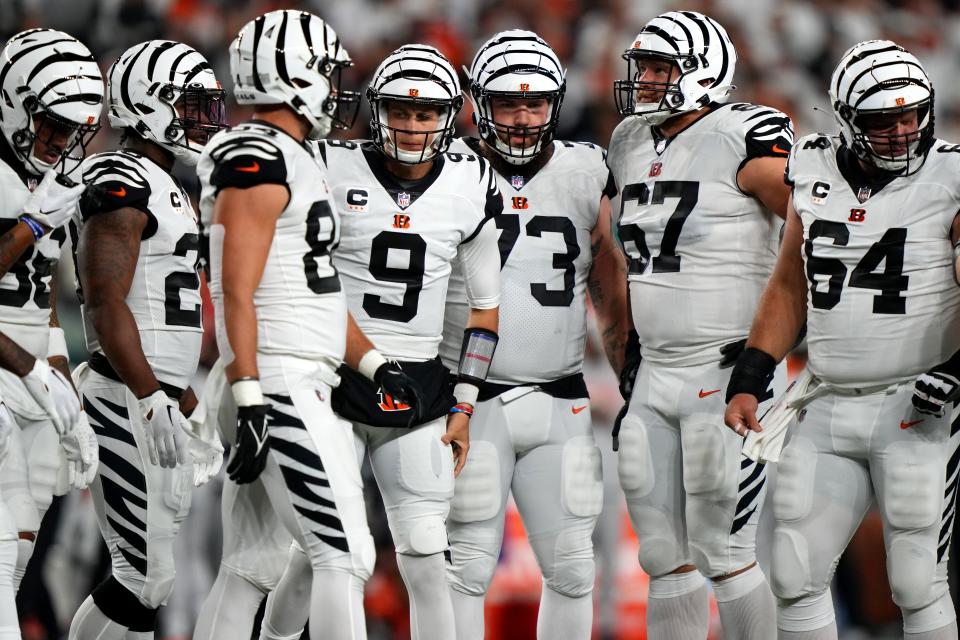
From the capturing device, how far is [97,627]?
4.26 metres

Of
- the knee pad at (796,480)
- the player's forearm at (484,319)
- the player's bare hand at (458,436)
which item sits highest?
the player's forearm at (484,319)

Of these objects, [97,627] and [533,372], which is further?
[533,372]

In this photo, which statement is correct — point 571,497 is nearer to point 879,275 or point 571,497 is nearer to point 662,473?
point 662,473

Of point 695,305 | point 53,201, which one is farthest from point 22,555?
point 695,305

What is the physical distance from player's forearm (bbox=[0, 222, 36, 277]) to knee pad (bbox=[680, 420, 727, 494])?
2.09 m

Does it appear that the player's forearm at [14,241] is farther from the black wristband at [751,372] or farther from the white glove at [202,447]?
the black wristband at [751,372]

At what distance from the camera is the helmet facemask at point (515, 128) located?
4.34 m

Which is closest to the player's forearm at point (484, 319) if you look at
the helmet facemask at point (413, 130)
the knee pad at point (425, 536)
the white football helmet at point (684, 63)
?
the helmet facemask at point (413, 130)

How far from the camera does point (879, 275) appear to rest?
391 cm

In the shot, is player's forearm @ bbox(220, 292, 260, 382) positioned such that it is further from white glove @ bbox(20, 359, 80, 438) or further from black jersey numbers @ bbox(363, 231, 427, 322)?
white glove @ bbox(20, 359, 80, 438)

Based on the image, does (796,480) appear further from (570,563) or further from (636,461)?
(570,563)

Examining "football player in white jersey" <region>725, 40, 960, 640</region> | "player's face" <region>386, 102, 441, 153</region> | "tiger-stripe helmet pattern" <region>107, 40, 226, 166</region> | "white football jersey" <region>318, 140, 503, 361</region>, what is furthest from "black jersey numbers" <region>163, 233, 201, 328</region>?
"football player in white jersey" <region>725, 40, 960, 640</region>

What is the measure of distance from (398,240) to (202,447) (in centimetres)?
83

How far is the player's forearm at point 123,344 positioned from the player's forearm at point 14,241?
0.32 m
